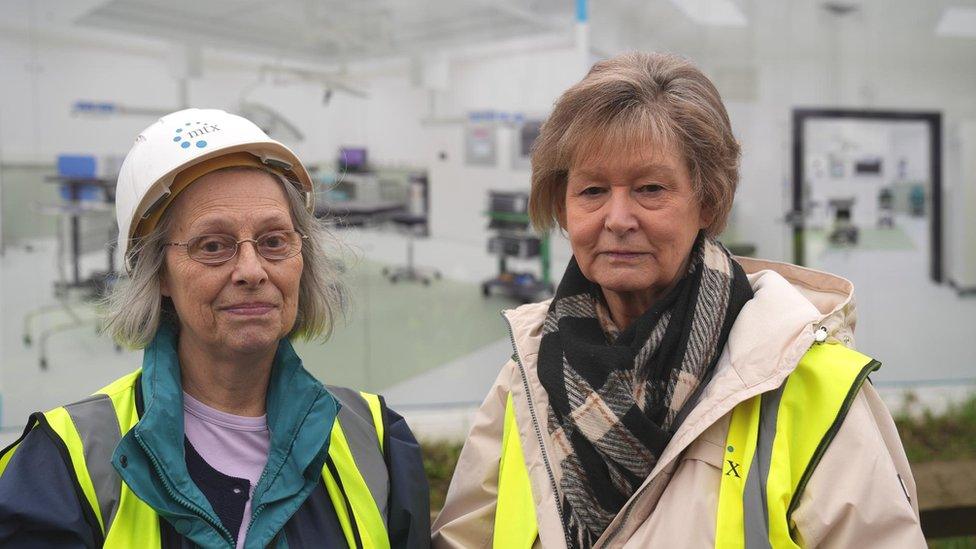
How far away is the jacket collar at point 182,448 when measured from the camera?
1.46m

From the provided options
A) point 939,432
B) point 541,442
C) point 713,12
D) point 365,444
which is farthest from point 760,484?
point 713,12

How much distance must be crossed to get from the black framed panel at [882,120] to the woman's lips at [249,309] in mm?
4929

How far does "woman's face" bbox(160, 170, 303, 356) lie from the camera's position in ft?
5.34

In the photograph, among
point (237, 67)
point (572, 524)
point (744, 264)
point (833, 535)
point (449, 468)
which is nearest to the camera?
point (833, 535)

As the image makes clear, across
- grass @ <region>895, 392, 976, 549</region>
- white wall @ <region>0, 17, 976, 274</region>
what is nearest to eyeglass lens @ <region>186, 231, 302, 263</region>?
white wall @ <region>0, 17, 976, 274</region>

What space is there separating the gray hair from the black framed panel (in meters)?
4.61

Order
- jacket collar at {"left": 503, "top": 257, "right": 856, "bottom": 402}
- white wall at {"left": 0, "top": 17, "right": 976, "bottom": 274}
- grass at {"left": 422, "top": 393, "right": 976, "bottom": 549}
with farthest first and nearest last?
white wall at {"left": 0, "top": 17, "right": 976, "bottom": 274} → grass at {"left": 422, "top": 393, "right": 976, "bottom": 549} → jacket collar at {"left": 503, "top": 257, "right": 856, "bottom": 402}

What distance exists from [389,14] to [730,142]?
4.06m

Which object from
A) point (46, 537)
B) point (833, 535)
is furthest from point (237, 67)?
point (833, 535)

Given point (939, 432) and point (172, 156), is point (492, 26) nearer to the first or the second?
point (939, 432)

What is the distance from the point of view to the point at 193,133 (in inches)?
63.7

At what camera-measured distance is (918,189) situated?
235 inches

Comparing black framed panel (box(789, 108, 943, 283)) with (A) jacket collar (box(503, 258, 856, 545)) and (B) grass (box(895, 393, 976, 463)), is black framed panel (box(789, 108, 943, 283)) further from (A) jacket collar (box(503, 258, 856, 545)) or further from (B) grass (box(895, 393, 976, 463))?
(A) jacket collar (box(503, 258, 856, 545))

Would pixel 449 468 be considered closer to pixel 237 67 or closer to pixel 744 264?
pixel 237 67
